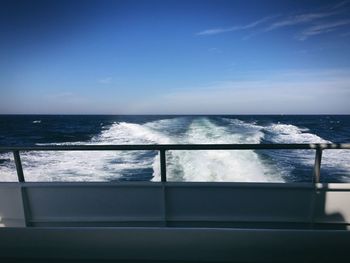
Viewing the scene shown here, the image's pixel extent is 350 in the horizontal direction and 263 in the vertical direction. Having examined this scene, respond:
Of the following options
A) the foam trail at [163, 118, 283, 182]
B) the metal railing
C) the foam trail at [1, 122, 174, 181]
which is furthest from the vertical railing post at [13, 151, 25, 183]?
the foam trail at [1, 122, 174, 181]

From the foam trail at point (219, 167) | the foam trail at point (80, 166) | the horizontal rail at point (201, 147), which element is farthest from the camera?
the foam trail at point (80, 166)

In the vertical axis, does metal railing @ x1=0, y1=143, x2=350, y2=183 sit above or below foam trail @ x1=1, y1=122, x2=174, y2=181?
above

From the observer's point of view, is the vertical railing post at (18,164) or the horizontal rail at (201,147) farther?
the vertical railing post at (18,164)

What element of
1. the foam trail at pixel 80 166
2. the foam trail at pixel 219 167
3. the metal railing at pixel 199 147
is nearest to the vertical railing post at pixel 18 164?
the metal railing at pixel 199 147

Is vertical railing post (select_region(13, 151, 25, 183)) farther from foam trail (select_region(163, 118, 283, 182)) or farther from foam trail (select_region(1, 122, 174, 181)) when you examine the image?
foam trail (select_region(1, 122, 174, 181))

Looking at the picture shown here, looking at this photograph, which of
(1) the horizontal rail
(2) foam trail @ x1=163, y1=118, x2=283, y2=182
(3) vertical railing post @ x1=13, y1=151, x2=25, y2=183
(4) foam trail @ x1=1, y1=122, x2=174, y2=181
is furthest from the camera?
(4) foam trail @ x1=1, y1=122, x2=174, y2=181

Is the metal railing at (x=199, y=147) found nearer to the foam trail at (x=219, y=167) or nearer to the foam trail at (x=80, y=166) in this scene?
the foam trail at (x=219, y=167)

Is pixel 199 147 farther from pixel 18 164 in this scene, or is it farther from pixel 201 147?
pixel 18 164

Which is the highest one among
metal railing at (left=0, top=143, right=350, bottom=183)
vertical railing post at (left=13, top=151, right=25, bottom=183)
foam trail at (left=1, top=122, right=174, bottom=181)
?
metal railing at (left=0, top=143, right=350, bottom=183)

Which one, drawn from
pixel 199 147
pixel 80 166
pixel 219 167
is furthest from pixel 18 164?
pixel 80 166

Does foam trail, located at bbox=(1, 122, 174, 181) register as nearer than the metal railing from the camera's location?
No

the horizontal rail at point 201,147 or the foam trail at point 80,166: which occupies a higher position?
the horizontal rail at point 201,147

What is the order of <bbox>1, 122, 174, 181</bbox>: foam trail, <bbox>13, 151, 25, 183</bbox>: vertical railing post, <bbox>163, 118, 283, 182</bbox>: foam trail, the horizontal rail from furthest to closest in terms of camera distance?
1. <bbox>1, 122, 174, 181</bbox>: foam trail
2. <bbox>163, 118, 283, 182</bbox>: foam trail
3. <bbox>13, 151, 25, 183</bbox>: vertical railing post
4. the horizontal rail

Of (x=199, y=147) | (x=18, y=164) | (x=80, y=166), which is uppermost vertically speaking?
(x=199, y=147)
